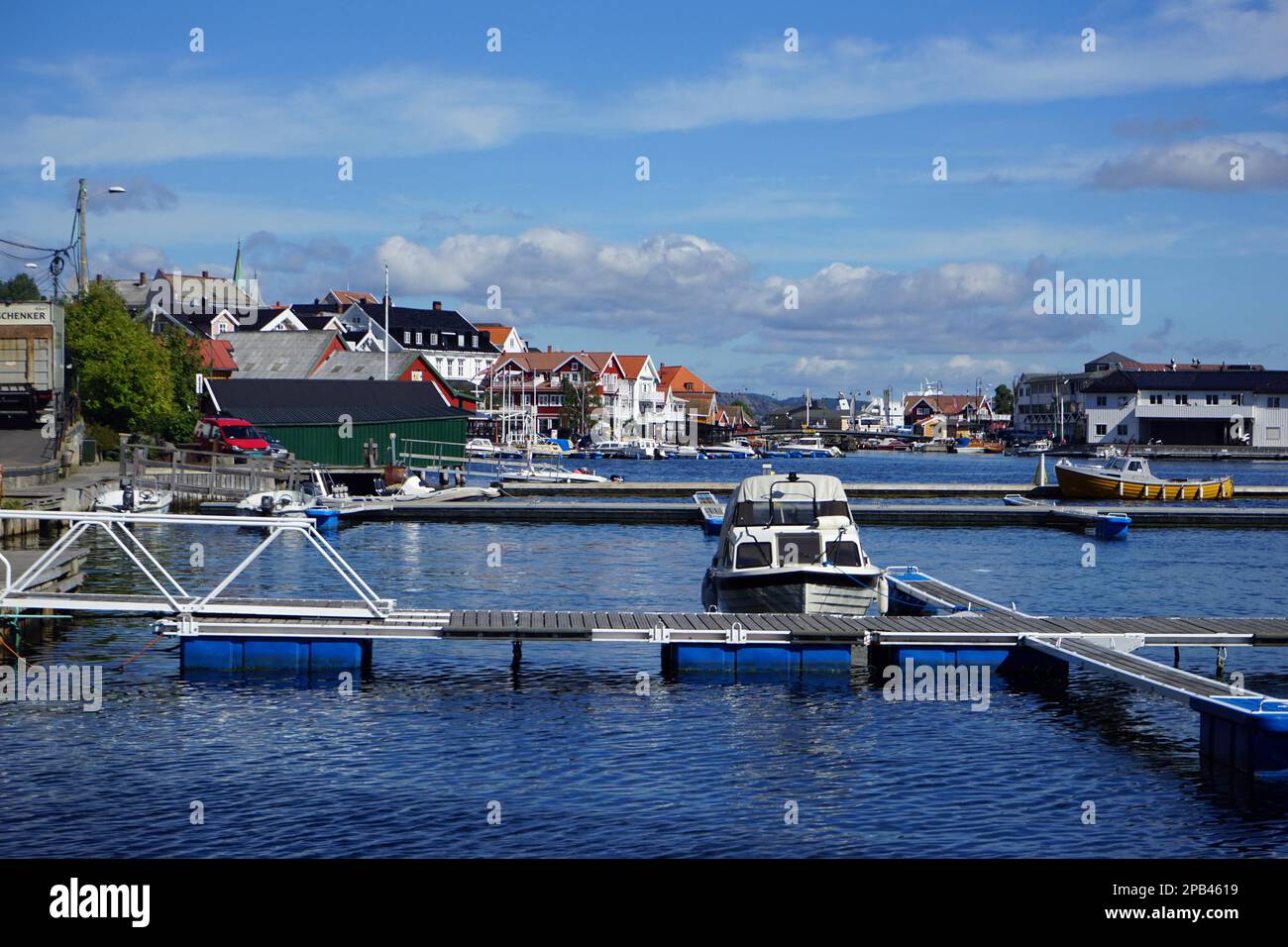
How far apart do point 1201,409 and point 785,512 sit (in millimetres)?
157670

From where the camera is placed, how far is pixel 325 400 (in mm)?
Result: 89375

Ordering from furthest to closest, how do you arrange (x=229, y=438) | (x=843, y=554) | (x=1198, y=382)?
(x=1198, y=382) → (x=229, y=438) → (x=843, y=554)

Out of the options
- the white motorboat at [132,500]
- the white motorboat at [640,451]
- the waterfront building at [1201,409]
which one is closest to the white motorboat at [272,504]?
the white motorboat at [132,500]

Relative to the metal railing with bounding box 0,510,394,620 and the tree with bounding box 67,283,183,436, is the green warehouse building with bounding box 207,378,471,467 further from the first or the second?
the metal railing with bounding box 0,510,394,620

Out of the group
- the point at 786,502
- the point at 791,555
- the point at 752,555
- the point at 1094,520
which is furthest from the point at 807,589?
the point at 1094,520

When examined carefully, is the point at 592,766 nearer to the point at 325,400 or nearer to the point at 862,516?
the point at 862,516

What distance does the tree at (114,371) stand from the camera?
7900cm

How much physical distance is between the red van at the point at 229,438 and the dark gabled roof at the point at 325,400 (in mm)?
4875

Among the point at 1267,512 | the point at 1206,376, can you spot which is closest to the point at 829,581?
the point at 1267,512

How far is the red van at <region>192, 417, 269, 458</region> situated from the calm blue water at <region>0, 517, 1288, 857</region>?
140 feet

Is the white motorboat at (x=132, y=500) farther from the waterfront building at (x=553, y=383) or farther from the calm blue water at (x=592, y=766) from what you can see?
the waterfront building at (x=553, y=383)

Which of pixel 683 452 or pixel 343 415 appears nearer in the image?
pixel 343 415
